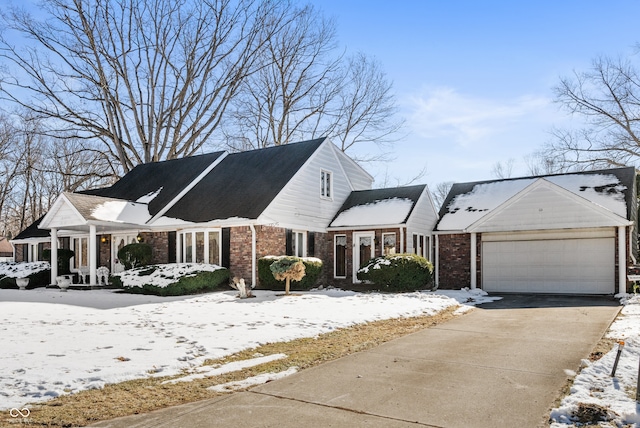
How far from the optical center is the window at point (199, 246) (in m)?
18.9

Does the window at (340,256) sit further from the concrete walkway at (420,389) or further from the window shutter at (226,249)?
the concrete walkway at (420,389)

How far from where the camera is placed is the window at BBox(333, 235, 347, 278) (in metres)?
21.0

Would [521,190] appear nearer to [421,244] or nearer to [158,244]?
[421,244]

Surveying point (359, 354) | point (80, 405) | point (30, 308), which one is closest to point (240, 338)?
point (359, 354)

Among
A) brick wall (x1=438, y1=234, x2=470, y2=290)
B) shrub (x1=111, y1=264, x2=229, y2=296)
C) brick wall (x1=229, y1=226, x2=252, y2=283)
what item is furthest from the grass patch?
brick wall (x1=438, y1=234, x2=470, y2=290)

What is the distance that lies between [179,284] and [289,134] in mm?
20501

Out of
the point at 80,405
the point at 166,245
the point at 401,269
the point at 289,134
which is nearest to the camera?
the point at 80,405

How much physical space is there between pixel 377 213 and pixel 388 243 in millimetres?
1465

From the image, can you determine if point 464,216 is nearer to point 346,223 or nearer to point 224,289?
point 346,223

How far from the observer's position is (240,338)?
27.4ft

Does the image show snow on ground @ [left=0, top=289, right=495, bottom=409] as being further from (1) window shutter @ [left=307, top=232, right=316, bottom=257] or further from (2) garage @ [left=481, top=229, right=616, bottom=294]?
(1) window shutter @ [left=307, top=232, right=316, bottom=257]

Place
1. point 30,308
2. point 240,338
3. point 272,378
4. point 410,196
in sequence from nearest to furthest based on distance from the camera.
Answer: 1. point 272,378
2. point 240,338
3. point 30,308
4. point 410,196

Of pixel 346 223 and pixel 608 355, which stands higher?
pixel 346 223

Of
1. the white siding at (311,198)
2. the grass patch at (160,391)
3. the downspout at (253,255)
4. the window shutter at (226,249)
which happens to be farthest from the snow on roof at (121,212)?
the grass patch at (160,391)
